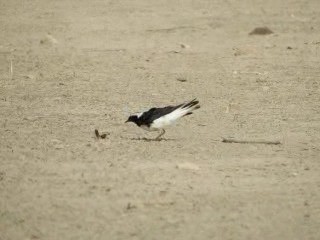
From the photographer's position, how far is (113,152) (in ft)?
24.6

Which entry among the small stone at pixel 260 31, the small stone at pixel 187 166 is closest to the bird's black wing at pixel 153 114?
the small stone at pixel 187 166

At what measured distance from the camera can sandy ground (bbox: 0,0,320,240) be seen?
5695 millimetres

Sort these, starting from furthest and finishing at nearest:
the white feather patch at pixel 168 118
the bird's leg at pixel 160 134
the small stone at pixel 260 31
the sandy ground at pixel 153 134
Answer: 1. the small stone at pixel 260 31
2. the bird's leg at pixel 160 134
3. the white feather patch at pixel 168 118
4. the sandy ground at pixel 153 134

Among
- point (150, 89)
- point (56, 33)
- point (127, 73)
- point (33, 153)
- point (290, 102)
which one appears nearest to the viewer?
point (33, 153)

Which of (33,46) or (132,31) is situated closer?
(33,46)

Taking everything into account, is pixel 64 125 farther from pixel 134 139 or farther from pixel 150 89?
pixel 150 89

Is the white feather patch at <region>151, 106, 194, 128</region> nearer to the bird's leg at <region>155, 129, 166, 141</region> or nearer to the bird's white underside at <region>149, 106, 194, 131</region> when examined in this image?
the bird's white underside at <region>149, 106, 194, 131</region>

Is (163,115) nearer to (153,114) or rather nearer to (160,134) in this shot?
(153,114)

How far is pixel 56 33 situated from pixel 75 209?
38.1 feet

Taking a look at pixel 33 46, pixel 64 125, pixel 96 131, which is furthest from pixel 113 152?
pixel 33 46

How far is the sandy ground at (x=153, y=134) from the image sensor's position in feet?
18.7

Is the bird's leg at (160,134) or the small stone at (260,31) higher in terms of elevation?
the bird's leg at (160,134)

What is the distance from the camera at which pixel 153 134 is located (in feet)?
30.6

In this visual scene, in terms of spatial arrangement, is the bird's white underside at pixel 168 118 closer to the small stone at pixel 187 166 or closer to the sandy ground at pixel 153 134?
the sandy ground at pixel 153 134
